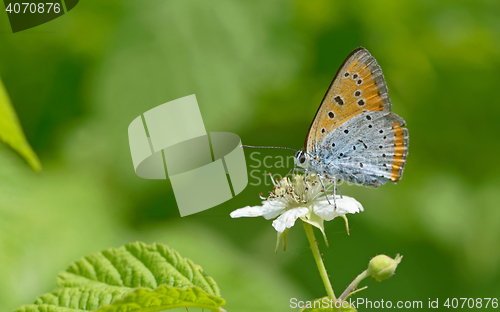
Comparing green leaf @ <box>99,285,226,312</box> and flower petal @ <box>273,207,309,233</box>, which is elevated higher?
green leaf @ <box>99,285,226,312</box>

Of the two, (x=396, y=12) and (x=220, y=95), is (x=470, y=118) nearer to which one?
(x=396, y=12)

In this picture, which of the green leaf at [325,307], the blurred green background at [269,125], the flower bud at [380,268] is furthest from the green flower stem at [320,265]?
the blurred green background at [269,125]

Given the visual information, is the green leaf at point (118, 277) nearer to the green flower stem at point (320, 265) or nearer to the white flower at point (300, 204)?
the green flower stem at point (320, 265)

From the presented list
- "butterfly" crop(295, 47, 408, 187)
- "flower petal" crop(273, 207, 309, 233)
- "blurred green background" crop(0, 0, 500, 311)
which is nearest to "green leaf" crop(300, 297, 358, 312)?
"flower petal" crop(273, 207, 309, 233)

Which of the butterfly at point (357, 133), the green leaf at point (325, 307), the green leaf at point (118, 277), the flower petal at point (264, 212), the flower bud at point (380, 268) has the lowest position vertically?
the flower bud at point (380, 268)

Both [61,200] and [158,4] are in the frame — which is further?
[158,4]

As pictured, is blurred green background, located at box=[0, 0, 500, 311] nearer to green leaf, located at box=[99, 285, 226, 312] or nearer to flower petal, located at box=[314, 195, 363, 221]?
flower petal, located at box=[314, 195, 363, 221]

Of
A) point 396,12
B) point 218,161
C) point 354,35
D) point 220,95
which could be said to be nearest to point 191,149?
point 218,161
